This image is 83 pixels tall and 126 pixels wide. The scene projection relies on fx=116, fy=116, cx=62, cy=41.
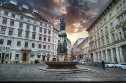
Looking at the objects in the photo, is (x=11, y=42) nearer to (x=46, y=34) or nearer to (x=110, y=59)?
(x=46, y=34)

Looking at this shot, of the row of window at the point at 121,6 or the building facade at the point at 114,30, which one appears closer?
the row of window at the point at 121,6

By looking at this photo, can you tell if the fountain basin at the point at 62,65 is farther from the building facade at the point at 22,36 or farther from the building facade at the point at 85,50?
the building facade at the point at 85,50

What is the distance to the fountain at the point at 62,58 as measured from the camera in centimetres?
1518

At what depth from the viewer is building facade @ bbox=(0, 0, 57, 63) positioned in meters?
38.2

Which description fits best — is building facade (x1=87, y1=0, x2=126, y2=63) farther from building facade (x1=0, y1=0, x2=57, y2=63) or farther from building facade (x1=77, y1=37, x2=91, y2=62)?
building facade (x1=0, y1=0, x2=57, y2=63)

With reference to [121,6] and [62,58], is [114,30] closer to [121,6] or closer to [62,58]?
[121,6]

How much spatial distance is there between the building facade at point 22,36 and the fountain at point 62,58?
25.5 m

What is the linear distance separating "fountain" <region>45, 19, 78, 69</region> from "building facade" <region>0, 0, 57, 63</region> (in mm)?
25501

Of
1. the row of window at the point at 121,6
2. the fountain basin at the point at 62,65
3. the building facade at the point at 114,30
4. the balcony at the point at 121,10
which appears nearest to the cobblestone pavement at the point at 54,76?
the fountain basin at the point at 62,65

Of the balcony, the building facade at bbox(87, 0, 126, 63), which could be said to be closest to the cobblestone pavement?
the building facade at bbox(87, 0, 126, 63)

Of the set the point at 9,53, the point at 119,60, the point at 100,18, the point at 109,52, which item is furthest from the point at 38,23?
the point at 119,60

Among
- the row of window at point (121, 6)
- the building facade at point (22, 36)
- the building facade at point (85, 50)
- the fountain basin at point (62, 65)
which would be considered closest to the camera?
the fountain basin at point (62, 65)

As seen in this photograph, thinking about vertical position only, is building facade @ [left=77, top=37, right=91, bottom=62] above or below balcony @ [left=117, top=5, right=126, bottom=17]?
below

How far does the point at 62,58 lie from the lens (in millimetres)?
18141
